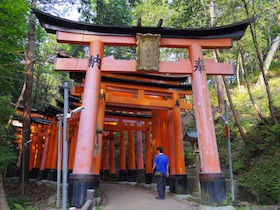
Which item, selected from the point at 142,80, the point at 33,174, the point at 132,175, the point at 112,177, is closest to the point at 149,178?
the point at 132,175

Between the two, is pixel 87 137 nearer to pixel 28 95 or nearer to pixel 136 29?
pixel 136 29

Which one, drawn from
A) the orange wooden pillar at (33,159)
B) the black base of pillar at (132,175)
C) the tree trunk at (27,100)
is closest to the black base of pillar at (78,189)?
the tree trunk at (27,100)

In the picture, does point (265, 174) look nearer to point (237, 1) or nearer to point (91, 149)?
point (91, 149)

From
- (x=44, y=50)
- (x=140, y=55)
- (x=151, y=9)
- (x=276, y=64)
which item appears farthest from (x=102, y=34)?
(x=276, y=64)

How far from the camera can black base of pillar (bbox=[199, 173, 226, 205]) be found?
7574 millimetres

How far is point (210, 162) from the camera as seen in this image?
7965 millimetres

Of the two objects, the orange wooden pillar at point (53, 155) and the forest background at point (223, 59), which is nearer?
the forest background at point (223, 59)

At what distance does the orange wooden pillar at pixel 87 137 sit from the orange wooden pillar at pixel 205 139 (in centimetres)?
318

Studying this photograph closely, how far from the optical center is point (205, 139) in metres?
8.20

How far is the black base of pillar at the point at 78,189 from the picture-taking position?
24.5 feet

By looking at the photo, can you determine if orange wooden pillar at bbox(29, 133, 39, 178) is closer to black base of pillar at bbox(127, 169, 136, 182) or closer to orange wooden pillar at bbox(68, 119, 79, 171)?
orange wooden pillar at bbox(68, 119, 79, 171)

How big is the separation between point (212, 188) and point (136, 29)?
216 inches

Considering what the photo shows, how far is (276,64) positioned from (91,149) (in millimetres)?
27869

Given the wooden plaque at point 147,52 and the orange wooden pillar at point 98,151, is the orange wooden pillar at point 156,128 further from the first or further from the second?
the wooden plaque at point 147,52
